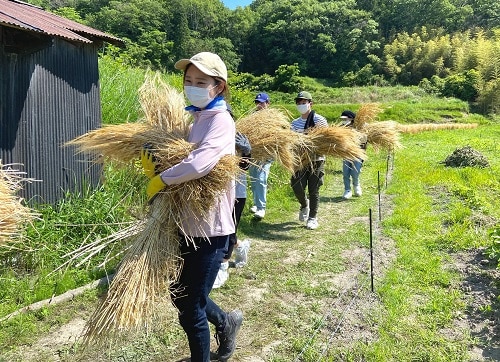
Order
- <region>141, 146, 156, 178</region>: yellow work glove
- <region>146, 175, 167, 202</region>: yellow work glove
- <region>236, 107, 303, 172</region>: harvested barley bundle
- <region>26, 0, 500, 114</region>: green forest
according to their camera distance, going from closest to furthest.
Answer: <region>146, 175, 167, 202</region>: yellow work glove < <region>141, 146, 156, 178</region>: yellow work glove < <region>236, 107, 303, 172</region>: harvested barley bundle < <region>26, 0, 500, 114</region>: green forest

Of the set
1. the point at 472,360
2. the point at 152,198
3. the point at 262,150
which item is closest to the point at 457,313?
the point at 472,360

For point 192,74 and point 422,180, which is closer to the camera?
point 192,74

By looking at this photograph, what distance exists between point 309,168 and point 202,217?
3213 mm

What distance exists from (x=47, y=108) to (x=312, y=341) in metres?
3.14

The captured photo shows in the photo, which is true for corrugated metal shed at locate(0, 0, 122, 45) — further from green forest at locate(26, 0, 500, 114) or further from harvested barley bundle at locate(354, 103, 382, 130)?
green forest at locate(26, 0, 500, 114)

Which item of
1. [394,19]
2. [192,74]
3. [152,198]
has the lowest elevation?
[152,198]

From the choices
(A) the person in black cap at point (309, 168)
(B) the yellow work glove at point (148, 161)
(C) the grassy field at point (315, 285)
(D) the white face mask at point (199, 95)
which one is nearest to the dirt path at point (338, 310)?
(C) the grassy field at point (315, 285)

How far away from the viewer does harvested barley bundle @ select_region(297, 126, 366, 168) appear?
4.66 metres

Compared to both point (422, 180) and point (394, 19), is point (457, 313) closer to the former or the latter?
point (422, 180)

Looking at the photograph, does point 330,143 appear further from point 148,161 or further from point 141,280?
point 141,280

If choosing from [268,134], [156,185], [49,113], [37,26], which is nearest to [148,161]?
[156,185]

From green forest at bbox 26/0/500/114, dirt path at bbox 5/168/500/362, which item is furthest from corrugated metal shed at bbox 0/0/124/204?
green forest at bbox 26/0/500/114

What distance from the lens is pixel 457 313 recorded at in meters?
2.93

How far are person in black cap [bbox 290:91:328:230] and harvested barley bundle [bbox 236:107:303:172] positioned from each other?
116cm
